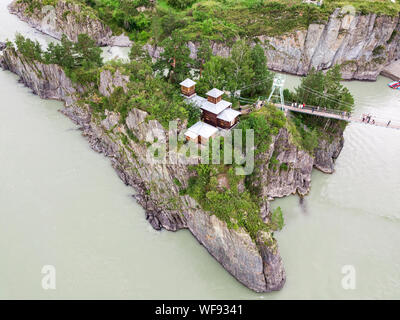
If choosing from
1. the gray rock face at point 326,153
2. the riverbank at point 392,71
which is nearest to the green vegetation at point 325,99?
the gray rock face at point 326,153

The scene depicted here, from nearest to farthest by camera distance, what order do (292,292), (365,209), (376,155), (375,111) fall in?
(292,292)
(365,209)
(376,155)
(375,111)

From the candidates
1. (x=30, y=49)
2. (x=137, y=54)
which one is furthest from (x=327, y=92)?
(x=30, y=49)

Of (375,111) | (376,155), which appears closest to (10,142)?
(376,155)

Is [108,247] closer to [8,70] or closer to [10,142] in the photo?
[10,142]

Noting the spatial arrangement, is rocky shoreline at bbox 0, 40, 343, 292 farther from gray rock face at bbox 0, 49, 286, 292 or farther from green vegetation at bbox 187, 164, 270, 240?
green vegetation at bbox 187, 164, 270, 240

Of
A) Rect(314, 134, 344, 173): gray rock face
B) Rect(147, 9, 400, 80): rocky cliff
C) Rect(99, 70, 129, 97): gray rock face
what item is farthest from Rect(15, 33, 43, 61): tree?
Rect(314, 134, 344, 173): gray rock face

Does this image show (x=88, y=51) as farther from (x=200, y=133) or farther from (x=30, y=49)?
(x=200, y=133)
